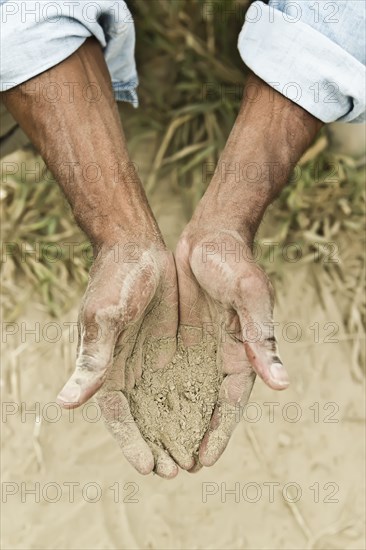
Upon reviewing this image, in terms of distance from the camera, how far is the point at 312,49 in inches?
43.2

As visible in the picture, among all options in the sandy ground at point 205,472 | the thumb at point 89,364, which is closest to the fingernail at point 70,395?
the thumb at point 89,364

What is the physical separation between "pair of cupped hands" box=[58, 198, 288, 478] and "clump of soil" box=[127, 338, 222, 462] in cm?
1

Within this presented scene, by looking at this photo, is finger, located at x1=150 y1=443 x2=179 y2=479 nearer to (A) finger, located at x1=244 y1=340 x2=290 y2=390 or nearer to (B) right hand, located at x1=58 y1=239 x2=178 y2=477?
(B) right hand, located at x1=58 y1=239 x2=178 y2=477

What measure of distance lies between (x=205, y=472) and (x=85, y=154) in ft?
2.14

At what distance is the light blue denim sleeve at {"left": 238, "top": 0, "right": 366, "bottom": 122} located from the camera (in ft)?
3.58

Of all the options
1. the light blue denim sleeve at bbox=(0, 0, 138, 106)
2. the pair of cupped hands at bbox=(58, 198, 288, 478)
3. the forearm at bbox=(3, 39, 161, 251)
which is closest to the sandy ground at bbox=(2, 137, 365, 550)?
the pair of cupped hands at bbox=(58, 198, 288, 478)

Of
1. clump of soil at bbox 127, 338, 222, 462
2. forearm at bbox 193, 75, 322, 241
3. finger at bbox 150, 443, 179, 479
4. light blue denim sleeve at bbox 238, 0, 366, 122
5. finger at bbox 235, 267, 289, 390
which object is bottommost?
finger at bbox 150, 443, 179, 479

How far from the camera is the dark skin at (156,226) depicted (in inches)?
40.9

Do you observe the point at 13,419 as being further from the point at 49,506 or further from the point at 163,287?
the point at 163,287

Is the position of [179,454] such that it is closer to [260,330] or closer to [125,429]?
[125,429]

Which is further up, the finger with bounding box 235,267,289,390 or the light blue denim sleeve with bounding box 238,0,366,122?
the light blue denim sleeve with bounding box 238,0,366,122

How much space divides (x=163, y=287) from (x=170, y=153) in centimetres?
71

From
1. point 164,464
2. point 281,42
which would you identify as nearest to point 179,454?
point 164,464

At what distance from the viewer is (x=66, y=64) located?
112 cm
